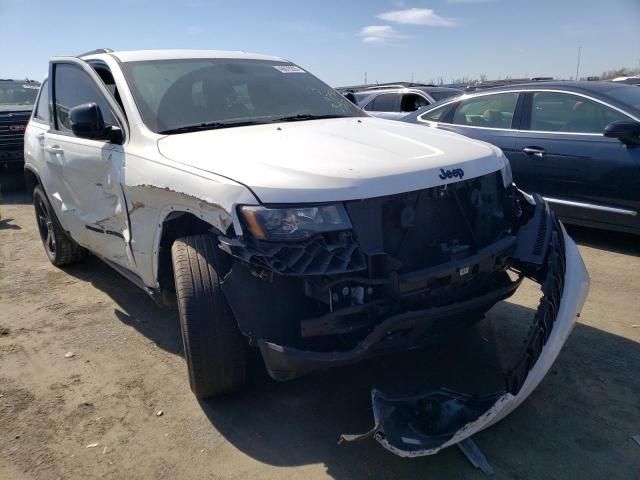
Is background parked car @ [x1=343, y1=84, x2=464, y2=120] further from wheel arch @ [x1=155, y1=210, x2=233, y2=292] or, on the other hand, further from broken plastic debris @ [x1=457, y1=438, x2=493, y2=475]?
broken plastic debris @ [x1=457, y1=438, x2=493, y2=475]

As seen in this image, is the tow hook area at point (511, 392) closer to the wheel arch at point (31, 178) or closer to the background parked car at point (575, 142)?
the background parked car at point (575, 142)

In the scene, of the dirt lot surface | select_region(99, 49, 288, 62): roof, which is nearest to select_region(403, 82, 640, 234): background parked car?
the dirt lot surface

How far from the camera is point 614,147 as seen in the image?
5027mm

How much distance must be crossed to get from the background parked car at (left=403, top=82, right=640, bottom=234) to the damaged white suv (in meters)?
2.42

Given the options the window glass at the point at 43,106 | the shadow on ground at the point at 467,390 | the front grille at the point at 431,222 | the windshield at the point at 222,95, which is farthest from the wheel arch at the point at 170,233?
the window glass at the point at 43,106

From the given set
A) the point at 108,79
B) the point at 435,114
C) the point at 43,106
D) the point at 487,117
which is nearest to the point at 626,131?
the point at 487,117

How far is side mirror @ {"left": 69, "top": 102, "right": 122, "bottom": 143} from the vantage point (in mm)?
3223

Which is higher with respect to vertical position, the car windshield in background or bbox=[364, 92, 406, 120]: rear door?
the car windshield in background

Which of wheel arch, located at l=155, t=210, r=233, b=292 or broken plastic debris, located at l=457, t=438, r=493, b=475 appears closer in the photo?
broken plastic debris, located at l=457, t=438, r=493, b=475

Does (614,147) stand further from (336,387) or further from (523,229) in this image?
(336,387)

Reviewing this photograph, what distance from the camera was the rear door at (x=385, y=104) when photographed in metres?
10.5

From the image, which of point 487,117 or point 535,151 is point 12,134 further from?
point 535,151

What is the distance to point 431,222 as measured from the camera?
2.65m

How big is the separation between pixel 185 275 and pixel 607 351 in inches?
102
